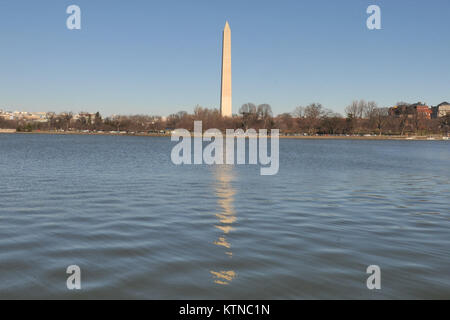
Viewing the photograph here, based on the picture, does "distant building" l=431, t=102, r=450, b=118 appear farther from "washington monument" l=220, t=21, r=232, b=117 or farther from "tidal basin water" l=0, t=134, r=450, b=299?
"tidal basin water" l=0, t=134, r=450, b=299

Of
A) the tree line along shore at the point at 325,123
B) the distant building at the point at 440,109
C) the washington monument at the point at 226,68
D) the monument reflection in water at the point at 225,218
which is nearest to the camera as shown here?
the monument reflection in water at the point at 225,218

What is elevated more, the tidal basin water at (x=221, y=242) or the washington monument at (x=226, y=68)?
the washington monument at (x=226, y=68)

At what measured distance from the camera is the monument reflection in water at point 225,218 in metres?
6.71

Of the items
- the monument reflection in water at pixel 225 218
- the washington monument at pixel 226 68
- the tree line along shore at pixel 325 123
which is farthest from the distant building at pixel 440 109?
the monument reflection in water at pixel 225 218

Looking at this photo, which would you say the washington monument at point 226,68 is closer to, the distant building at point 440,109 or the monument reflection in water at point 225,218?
the monument reflection in water at point 225,218

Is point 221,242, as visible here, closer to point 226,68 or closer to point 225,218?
point 225,218

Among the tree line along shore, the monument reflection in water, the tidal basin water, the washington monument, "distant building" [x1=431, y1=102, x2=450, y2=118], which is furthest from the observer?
"distant building" [x1=431, y1=102, x2=450, y2=118]

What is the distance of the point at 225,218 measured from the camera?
11453mm

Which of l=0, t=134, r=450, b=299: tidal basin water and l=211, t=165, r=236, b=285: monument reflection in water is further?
l=211, t=165, r=236, b=285: monument reflection in water

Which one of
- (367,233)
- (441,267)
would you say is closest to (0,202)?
(367,233)

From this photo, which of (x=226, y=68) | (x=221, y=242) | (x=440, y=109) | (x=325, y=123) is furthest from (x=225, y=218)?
(x=440, y=109)

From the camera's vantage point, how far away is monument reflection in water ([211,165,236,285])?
6705 mm

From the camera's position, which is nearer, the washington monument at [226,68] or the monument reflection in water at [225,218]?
the monument reflection in water at [225,218]

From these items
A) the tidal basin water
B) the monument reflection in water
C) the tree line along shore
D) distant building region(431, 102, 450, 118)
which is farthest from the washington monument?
distant building region(431, 102, 450, 118)
